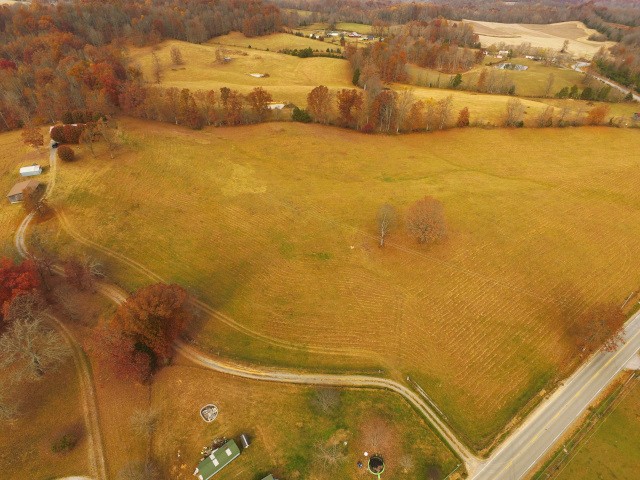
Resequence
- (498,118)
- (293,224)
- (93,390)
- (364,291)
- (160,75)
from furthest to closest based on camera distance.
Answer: (160,75) < (498,118) < (293,224) < (364,291) < (93,390)

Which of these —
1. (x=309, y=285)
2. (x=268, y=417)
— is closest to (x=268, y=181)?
(x=309, y=285)

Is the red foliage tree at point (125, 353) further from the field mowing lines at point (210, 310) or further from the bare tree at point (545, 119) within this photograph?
the bare tree at point (545, 119)

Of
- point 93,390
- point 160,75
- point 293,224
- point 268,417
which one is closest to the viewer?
point 268,417

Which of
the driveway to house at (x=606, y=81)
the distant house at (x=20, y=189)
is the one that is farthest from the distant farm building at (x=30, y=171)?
the driveway to house at (x=606, y=81)

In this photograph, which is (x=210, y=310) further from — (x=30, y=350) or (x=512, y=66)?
(x=512, y=66)

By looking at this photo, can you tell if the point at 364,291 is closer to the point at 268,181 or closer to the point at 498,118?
the point at 268,181

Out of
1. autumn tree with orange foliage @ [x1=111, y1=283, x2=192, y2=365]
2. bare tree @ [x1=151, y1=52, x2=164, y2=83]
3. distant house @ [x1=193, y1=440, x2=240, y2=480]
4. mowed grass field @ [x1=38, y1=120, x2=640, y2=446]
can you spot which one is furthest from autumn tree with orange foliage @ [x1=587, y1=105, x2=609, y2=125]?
bare tree @ [x1=151, y1=52, x2=164, y2=83]
